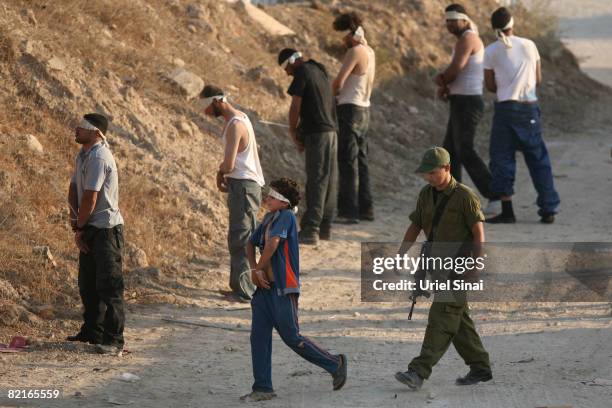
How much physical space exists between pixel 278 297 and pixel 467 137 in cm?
618

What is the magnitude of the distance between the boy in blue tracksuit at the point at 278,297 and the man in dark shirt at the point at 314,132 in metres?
3.73

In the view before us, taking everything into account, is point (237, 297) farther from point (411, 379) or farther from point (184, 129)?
point (184, 129)

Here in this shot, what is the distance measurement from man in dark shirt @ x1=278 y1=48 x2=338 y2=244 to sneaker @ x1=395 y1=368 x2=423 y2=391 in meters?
4.26

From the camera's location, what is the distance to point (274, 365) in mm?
8031

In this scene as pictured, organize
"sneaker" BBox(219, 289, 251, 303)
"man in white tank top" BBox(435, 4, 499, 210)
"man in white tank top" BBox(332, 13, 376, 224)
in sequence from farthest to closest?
"man in white tank top" BBox(435, 4, 499, 210) → "man in white tank top" BBox(332, 13, 376, 224) → "sneaker" BBox(219, 289, 251, 303)

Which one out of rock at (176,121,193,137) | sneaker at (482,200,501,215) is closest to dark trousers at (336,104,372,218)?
sneaker at (482,200,501,215)

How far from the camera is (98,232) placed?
7953 millimetres

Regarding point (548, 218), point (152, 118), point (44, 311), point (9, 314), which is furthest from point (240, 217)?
point (548, 218)

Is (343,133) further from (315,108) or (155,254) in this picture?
(155,254)

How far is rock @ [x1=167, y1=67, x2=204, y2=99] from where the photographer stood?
13.5 meters

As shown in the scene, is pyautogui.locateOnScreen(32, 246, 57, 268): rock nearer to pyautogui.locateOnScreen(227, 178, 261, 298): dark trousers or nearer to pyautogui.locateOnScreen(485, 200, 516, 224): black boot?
pyautogui.locateOnScreen(227, 178, 261, 298): dark trousers

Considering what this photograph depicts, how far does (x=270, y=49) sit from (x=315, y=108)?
577 centimetres

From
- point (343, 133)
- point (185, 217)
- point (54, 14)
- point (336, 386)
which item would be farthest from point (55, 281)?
point (54, 14)

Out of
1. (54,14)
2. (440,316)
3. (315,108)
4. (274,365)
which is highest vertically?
(54,14)
